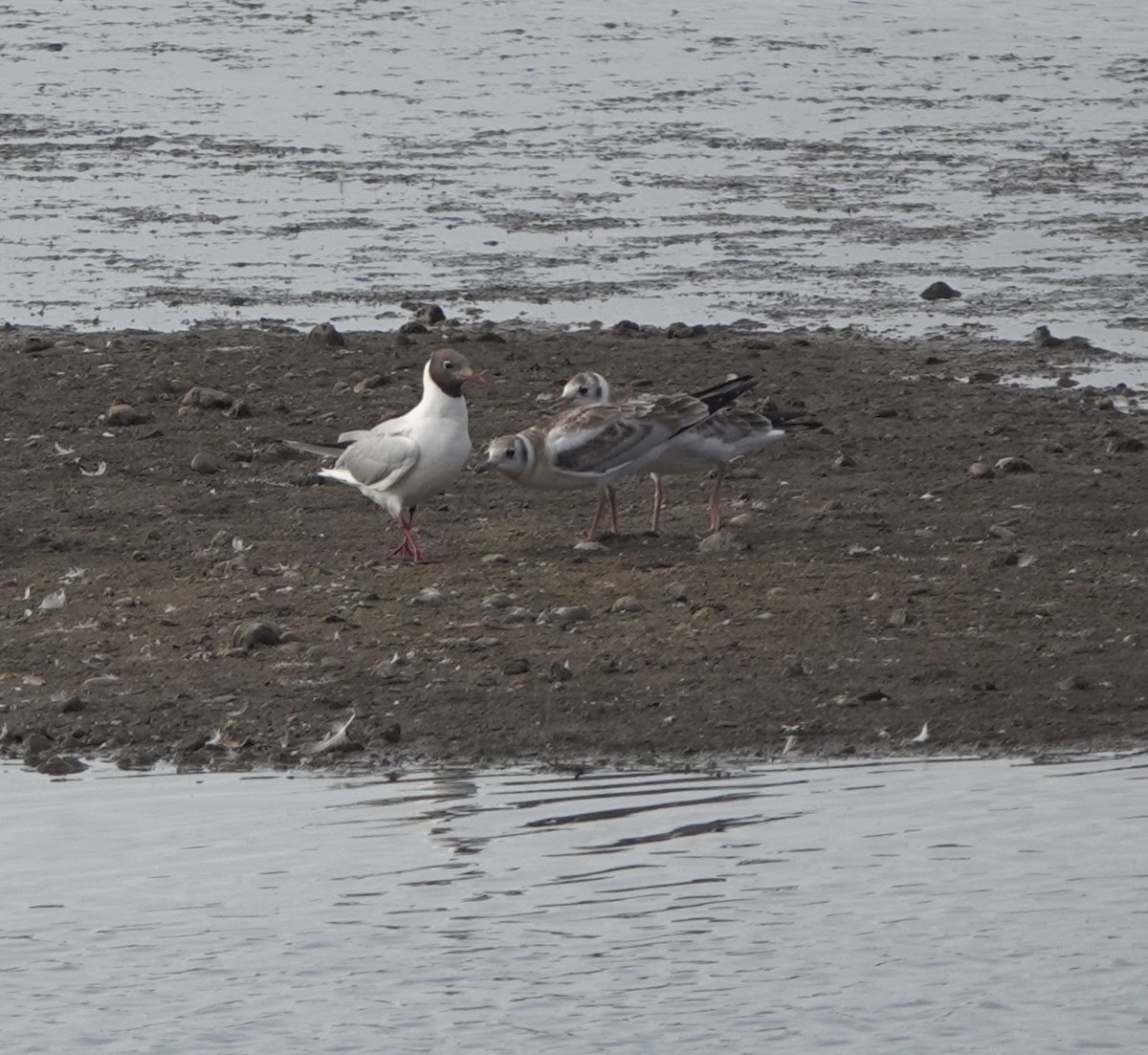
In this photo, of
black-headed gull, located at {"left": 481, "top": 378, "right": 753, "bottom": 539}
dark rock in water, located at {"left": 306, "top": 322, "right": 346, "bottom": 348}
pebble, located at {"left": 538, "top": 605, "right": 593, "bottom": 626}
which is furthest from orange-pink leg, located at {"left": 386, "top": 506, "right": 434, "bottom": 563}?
dark rock in water, located at {"left": 306, "top": 322, "right": 346, "bottom": 348}

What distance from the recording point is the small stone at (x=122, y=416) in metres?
13.5

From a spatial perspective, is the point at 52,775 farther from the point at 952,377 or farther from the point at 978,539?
the point at 952,377

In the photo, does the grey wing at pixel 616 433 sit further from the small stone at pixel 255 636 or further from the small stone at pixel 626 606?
the small stone at pixel 255 636

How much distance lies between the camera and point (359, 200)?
2133cm

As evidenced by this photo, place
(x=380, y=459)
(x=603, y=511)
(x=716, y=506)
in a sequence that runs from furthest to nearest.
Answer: (x=603, y=511) → (x=716, y=506) → (x=380, y=459)

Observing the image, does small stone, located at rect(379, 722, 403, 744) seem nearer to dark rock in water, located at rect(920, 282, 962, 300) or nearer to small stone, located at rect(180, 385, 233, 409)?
small stone, located at rect(180, 385, 233, 409)

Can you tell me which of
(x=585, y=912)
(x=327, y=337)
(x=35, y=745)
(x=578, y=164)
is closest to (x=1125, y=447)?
(x=327, y=337)

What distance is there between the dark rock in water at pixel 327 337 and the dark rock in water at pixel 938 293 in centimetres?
408

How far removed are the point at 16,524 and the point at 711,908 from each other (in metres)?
5.46

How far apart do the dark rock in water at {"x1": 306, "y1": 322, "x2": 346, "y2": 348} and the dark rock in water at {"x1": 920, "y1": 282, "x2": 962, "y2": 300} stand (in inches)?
160

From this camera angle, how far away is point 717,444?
454 inches

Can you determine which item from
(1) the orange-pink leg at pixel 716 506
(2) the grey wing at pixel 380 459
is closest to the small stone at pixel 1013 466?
(1) the orange-pink leg at pixel 716 506

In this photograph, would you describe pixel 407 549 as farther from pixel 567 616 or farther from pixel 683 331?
pixel 683 331

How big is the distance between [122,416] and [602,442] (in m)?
3.36
